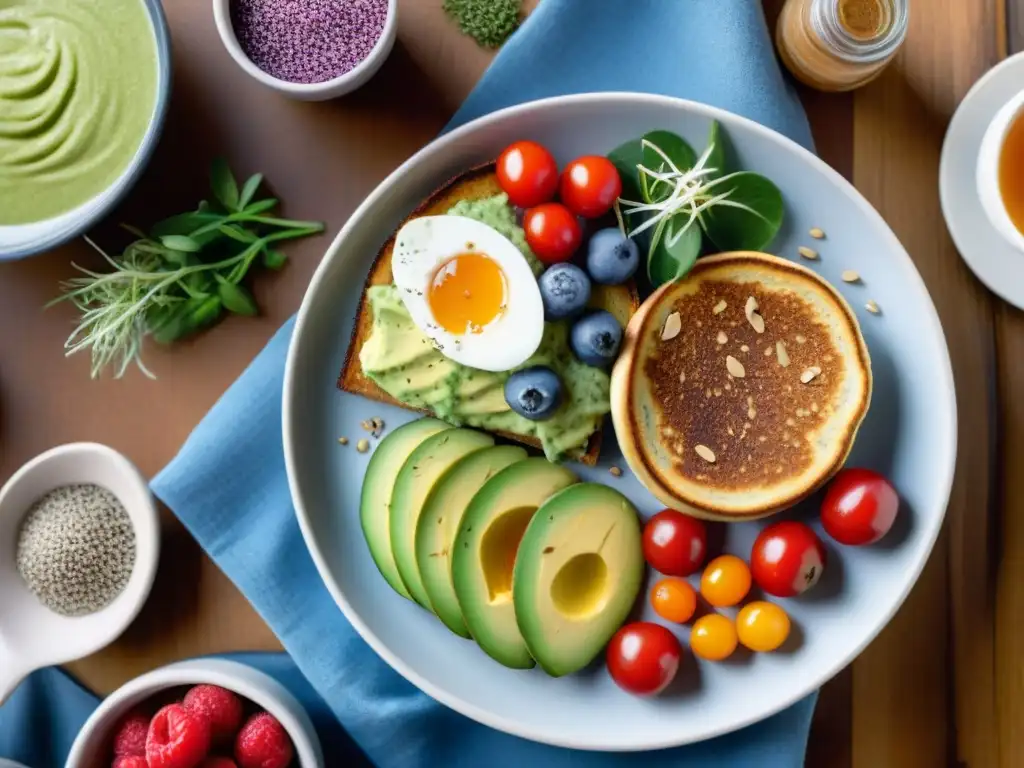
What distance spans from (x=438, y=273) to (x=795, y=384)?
654 mm

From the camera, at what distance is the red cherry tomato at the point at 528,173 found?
4.91ft

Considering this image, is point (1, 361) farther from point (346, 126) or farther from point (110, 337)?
point (346, 126)

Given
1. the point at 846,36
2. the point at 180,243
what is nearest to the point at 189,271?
the point at 180,243

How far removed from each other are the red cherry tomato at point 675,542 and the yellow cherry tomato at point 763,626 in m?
0.12

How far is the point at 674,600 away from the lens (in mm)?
1542

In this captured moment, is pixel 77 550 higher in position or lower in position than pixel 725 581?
higher

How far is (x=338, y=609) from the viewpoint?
167 cm

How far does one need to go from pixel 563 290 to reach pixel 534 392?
0.58 feet

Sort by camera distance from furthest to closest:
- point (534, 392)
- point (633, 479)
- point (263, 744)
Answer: point (633, 479), point (263, 744), point (534, 392)

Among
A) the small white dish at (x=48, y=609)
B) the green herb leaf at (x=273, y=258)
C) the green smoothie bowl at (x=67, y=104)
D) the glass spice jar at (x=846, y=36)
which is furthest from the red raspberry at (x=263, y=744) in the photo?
the glass spice jar at (x=846, y=36)

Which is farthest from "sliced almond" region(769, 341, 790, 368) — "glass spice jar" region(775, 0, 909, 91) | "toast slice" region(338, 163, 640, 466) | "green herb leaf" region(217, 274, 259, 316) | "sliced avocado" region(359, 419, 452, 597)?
"green herb leaf" region(217, 274, 259, 316)

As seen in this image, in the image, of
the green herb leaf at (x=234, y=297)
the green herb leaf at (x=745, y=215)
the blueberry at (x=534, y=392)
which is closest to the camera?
the blueberry at (x=534, y=392)

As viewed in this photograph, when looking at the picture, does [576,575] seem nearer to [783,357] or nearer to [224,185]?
[783,357]

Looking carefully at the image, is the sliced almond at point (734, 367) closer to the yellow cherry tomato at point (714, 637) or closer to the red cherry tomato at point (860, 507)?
the red cherry tomato at point (860, 507)
